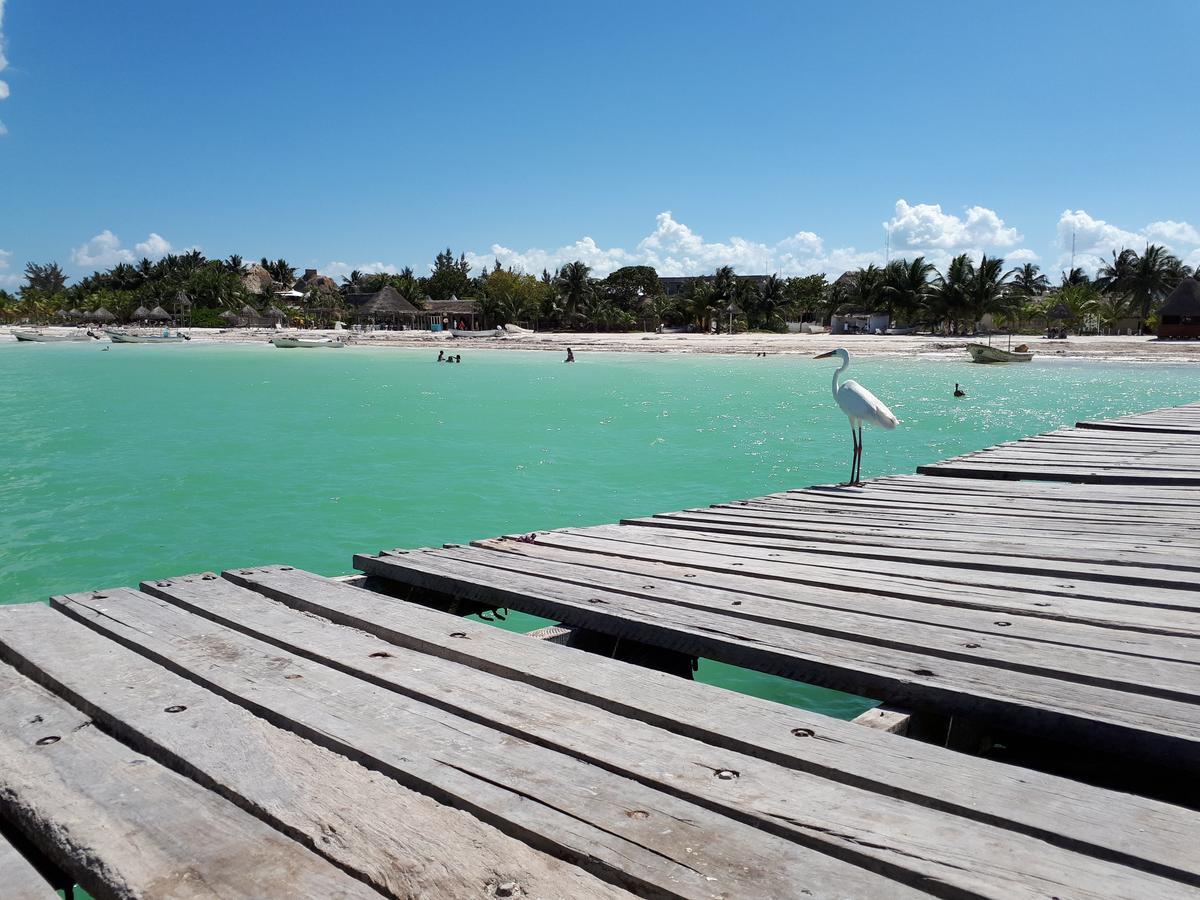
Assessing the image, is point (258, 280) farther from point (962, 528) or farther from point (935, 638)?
point (935, 638)

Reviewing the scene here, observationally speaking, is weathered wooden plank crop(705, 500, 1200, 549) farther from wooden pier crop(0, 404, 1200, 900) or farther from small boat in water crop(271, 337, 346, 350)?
small boat in water crop(271, 337, 346, 350)

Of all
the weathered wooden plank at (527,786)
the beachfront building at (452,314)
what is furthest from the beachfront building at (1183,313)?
the weathered wooden plank at (527,786)

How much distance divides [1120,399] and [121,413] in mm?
31862

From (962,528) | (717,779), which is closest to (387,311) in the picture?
(962,528)

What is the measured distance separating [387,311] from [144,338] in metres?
21.8

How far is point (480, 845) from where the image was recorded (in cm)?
163

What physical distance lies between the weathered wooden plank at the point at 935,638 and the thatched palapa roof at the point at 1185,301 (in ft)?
209

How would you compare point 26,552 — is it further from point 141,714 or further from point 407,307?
point 407,307

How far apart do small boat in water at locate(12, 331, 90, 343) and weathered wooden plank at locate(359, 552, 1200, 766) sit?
9719 cm

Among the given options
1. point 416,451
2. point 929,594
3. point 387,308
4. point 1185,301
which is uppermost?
point 1185,301

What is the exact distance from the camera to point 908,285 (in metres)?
66.4

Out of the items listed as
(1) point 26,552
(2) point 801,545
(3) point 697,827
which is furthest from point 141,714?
(1) point 26,552

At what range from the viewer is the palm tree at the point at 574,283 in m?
80.8

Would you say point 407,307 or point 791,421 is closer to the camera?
point 791,421
